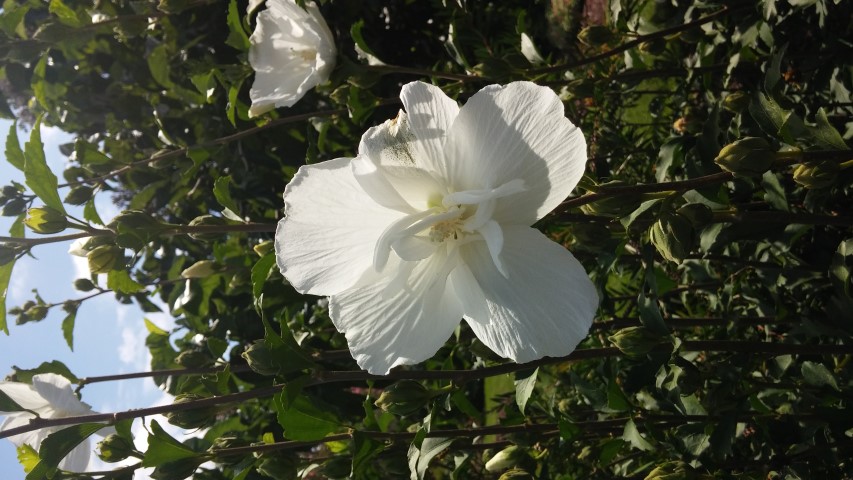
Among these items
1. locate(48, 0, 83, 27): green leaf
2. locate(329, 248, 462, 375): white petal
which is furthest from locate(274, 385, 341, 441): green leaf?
locate(48, 0, 83, 27): green leaf

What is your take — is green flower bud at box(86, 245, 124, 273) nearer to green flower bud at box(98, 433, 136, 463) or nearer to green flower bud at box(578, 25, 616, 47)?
green flower bud at box(98, 433, 136, 463)

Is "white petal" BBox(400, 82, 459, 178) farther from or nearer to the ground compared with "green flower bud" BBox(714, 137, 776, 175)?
farther from the ground

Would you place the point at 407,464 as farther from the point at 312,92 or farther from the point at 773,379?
the point at 312,92

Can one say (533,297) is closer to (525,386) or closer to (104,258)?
(525,386)

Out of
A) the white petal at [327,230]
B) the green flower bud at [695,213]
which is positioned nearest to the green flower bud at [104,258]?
the white petal at [327,230]

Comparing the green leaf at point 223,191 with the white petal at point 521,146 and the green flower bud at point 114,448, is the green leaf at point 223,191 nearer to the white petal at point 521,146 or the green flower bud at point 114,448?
the green flower bud at point 114,448

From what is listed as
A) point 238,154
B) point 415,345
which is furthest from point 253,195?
point 415,345
